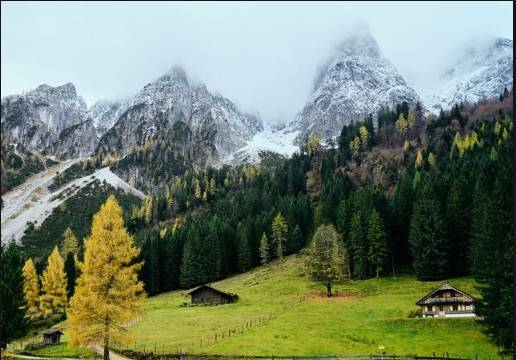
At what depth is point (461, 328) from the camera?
187ft

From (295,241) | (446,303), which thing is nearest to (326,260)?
(446,303)

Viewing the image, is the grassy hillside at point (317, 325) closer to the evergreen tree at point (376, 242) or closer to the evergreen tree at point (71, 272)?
the evergreen tree at point (376, 242)

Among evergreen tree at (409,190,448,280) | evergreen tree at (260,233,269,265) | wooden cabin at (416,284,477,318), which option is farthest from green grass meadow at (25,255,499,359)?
evergreen tree at (260,233,269,265)

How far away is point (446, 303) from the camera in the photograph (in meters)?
63.0

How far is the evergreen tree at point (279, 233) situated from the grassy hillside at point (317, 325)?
31234 mm

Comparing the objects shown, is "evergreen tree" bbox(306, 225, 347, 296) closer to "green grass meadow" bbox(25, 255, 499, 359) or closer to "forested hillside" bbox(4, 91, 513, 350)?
"green grass meadow" bbox(25, 255, 499, 359)

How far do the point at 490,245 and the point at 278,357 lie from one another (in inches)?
1152

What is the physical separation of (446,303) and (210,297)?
41.4 metres

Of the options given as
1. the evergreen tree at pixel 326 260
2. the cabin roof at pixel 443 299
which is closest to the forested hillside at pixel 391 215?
the cabin roof at pixel 443 299

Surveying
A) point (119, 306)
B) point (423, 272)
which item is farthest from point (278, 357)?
point (423, 272)

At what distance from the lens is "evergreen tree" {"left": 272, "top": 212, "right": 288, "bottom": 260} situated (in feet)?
405

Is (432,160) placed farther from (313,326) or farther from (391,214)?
(313,326)

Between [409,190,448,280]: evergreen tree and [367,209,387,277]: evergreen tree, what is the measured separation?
18.9ft

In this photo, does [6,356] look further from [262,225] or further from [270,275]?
[262,225]
